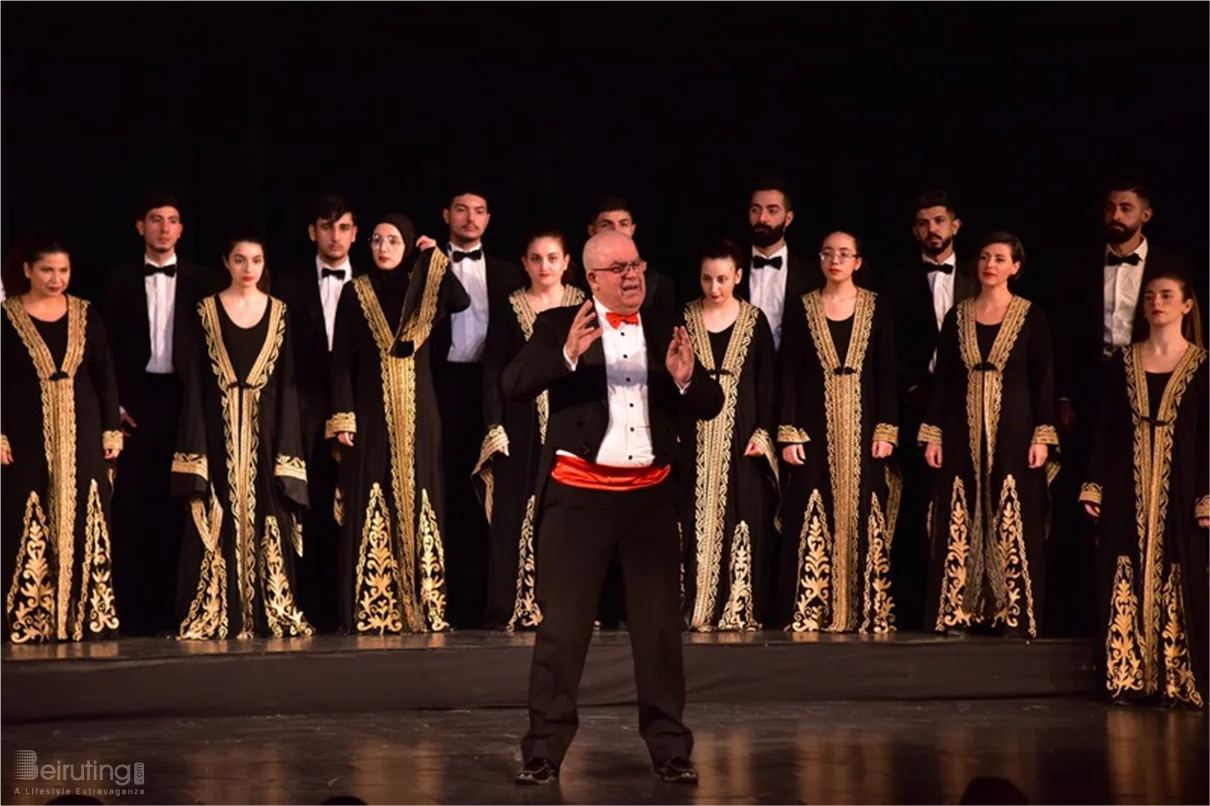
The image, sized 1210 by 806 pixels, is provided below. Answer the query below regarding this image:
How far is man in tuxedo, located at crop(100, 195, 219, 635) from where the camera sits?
22.2 ft

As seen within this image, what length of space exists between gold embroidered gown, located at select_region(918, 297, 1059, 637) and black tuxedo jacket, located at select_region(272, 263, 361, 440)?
2.05 meters

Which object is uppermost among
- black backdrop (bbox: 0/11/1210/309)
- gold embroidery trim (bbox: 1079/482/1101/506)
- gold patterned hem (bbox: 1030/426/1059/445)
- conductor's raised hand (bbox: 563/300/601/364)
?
black backdrop (bbox: 0/11/1210/309)

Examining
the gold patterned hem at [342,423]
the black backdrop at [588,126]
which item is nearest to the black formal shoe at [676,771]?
the gold patterned hem at [342,423]

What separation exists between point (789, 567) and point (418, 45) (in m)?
2.50

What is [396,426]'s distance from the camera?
6637mm

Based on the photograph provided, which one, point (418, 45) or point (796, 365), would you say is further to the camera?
point (418, 45)

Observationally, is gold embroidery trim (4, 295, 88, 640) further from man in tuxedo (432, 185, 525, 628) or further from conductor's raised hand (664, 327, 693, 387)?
conductor's raised hand (664, 327, 693, 387)

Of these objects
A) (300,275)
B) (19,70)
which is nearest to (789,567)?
(300,275)

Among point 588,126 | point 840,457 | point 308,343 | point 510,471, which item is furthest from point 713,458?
point 588,126

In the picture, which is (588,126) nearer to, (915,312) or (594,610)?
(915,312)

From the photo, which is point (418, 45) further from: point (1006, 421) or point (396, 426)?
point (1006, 421)

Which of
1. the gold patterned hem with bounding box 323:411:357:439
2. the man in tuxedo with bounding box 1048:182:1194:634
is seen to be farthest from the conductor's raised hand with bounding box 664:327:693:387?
the man in tuxedo with bounding box 1048:182:1194:634

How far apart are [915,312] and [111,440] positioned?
9.08ft

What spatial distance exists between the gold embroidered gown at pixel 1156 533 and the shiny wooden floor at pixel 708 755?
16cm
